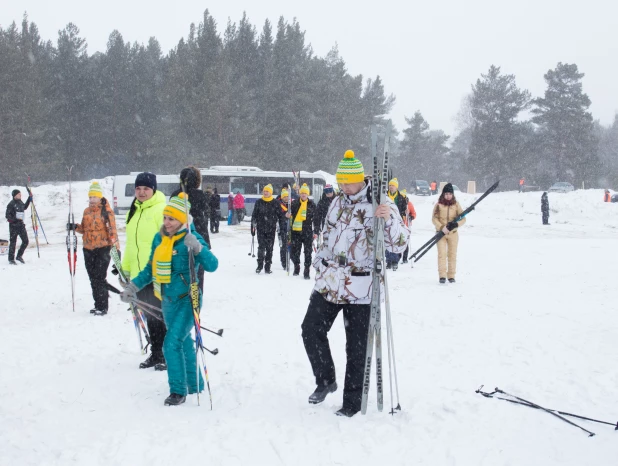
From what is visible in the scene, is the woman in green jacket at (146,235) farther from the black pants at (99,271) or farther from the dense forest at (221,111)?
the dense forest at (221,111)

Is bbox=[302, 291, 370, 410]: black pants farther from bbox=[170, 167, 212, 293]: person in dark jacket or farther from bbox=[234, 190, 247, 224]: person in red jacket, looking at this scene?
bbox=[234, 190, 247, 224]: person in red jacket

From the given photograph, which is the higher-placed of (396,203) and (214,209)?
(396,203)

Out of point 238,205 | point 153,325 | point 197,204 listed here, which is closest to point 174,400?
point 153,325

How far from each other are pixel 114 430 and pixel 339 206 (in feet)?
7.75

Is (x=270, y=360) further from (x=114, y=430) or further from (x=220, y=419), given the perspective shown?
(x=114, y=430)

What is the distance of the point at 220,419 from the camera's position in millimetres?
4129

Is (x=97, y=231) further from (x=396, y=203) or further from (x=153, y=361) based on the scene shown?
(x=396, y=203)

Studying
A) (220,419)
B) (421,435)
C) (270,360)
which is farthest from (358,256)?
(270,360)

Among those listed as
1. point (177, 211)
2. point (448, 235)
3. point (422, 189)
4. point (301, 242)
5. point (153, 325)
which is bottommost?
point (153, 325)

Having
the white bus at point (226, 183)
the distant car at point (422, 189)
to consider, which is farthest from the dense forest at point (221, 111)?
the white bus at point (226, 183)

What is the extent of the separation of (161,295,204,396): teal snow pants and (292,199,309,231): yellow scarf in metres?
6.86

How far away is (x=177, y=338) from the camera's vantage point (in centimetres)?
432

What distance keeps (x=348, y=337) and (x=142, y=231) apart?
94.9 inches

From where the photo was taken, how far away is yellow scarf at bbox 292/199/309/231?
11134 millimetres
